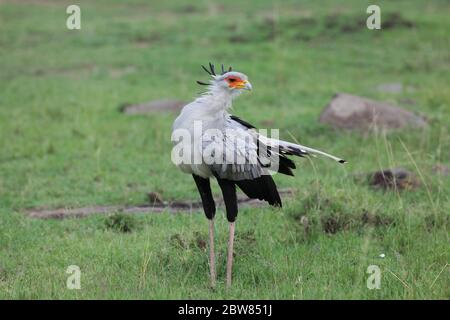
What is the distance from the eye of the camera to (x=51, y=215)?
611 cm

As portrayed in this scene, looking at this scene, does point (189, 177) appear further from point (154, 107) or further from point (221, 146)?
point (221, 146)

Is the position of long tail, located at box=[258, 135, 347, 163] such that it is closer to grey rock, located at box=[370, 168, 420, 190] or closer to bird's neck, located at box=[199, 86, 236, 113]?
bird's neck, located at box=[199, 86, 236, 113]

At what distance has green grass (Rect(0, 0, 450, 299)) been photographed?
179 inches

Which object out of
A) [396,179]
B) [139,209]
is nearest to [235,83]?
[139,209]

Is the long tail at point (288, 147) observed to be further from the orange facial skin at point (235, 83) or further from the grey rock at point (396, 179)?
the grey rock at point (396, 179)

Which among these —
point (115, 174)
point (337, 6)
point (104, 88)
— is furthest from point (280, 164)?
point (337, 6)

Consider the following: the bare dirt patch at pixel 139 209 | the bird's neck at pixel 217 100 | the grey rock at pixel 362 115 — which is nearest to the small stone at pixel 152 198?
the bare dirt patch at pixel 139 209

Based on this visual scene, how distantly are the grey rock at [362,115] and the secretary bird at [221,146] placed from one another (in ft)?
13.1

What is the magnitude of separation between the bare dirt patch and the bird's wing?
1630mm

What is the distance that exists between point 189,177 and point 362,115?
2.44 metres

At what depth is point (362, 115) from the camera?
837 centimetres

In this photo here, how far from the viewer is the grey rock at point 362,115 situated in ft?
27.3
